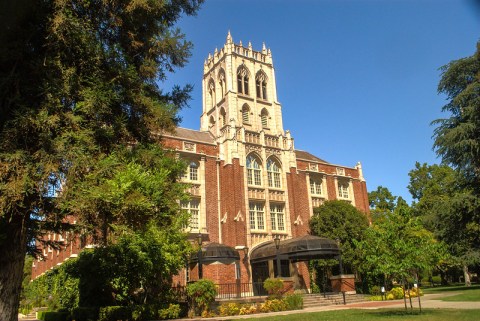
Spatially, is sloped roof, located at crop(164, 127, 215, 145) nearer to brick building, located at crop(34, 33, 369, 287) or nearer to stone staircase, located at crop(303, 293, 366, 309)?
brick building, located at crop(34, 33, 369, 287)

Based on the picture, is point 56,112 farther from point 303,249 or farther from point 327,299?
point 303,249

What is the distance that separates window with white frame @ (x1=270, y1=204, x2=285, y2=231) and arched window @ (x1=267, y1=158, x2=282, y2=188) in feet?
6.28

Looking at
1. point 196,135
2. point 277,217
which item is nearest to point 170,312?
point 277,217

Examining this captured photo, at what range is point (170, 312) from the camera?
59.1 feet

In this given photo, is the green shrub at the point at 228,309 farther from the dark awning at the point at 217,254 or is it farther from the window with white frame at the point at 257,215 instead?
the window with white frame at the point at 257,215

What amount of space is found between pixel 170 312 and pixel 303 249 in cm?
1234

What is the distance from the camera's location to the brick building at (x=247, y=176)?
30109mm

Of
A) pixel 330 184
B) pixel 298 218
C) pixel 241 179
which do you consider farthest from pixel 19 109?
pixel 330 184

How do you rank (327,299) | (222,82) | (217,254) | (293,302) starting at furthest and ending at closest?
1. (222,82)
2. (217,254)
3. (327,299)
4. (293,302)

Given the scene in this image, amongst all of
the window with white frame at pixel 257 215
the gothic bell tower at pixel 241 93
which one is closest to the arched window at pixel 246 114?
the gothic bell tower at pixel 241 93

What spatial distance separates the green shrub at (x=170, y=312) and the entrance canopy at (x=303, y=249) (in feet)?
36.8

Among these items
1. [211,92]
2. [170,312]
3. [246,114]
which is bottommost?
[170,312]

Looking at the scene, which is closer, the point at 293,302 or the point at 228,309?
the point at 228,309

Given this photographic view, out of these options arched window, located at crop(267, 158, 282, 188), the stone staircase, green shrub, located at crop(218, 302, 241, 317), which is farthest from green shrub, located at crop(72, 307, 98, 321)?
arched window, located at crop(267, 158, 282, 188)
